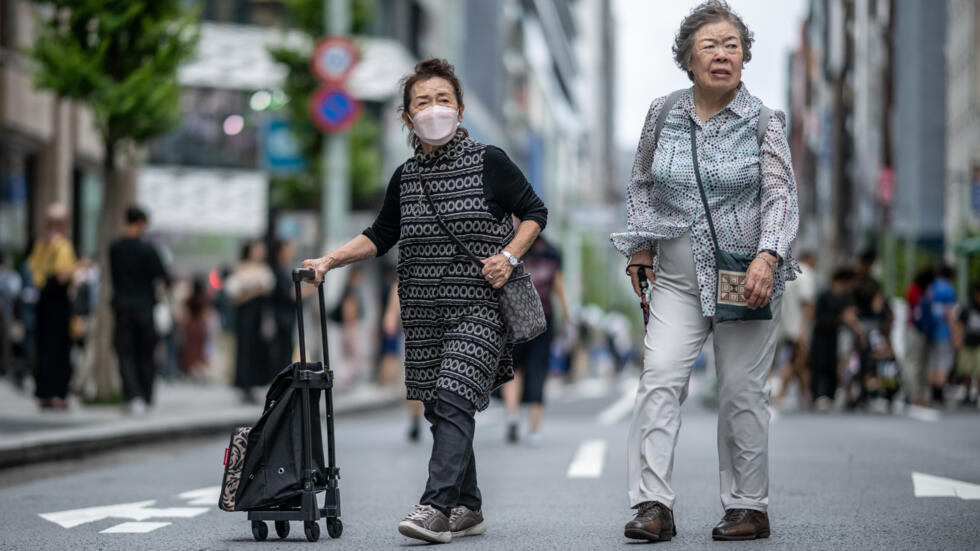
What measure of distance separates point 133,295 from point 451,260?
9.03m

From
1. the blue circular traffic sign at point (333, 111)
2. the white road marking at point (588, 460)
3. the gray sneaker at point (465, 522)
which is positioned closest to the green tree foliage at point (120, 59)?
the blue circular traffic sign at point (333, 111)

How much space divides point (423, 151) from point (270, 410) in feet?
3.79

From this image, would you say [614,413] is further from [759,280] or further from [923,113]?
[923,113]

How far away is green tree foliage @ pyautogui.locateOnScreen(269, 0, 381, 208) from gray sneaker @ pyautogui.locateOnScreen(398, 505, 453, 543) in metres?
25.7

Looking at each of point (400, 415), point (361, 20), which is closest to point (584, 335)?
point (361, 20)

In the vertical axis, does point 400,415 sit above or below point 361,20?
below

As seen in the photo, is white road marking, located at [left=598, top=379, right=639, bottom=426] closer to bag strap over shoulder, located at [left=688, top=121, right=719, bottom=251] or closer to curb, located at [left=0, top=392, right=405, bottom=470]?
curb, located at [left=0, top=392, right=405, bottom=470]

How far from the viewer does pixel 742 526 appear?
606 cm

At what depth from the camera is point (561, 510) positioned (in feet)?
24.4

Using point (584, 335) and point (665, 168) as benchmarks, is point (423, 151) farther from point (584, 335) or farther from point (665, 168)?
point (584, 335)

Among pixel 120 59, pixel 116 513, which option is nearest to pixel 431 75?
pixel 116 513

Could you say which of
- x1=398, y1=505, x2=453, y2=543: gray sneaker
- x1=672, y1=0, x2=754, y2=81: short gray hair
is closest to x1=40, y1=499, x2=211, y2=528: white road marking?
x1=398, y1=505, x2=453, y2=543: gray sneaker

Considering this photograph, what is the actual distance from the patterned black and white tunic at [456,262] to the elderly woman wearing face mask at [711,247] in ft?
1.57

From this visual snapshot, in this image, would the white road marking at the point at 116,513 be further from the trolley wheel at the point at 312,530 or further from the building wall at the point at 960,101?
the building wall at the point at 960,101
